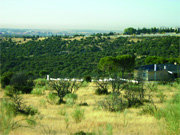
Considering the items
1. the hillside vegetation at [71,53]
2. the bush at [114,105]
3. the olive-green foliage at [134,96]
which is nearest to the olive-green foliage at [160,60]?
the hillside vegetation at [71,53]

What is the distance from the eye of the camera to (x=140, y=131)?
6703 mm

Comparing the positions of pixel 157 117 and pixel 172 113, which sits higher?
pixel 172 113

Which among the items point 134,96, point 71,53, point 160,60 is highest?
point 134,96

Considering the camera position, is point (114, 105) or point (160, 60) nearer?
point (114, 105)

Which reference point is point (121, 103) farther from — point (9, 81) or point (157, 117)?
point (9, 81)

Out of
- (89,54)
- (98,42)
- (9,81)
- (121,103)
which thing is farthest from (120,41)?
(121,103)

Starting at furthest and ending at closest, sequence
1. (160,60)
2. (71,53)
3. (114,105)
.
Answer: (71,53)
(160,60)
(114,105)

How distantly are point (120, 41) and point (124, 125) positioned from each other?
243 ft

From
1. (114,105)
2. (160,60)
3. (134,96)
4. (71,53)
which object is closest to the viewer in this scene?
(114,105)

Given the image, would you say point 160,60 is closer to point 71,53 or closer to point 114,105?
point 71,53

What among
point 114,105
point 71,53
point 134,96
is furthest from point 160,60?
point 114,105

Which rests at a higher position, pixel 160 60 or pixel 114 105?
pixel 114 105

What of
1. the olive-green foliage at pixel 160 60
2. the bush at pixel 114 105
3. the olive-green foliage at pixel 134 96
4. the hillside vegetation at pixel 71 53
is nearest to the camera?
the bush at pixel 114 105

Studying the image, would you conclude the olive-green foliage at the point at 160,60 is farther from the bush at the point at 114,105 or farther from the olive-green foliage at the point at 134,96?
the bush at the point at 114,105
